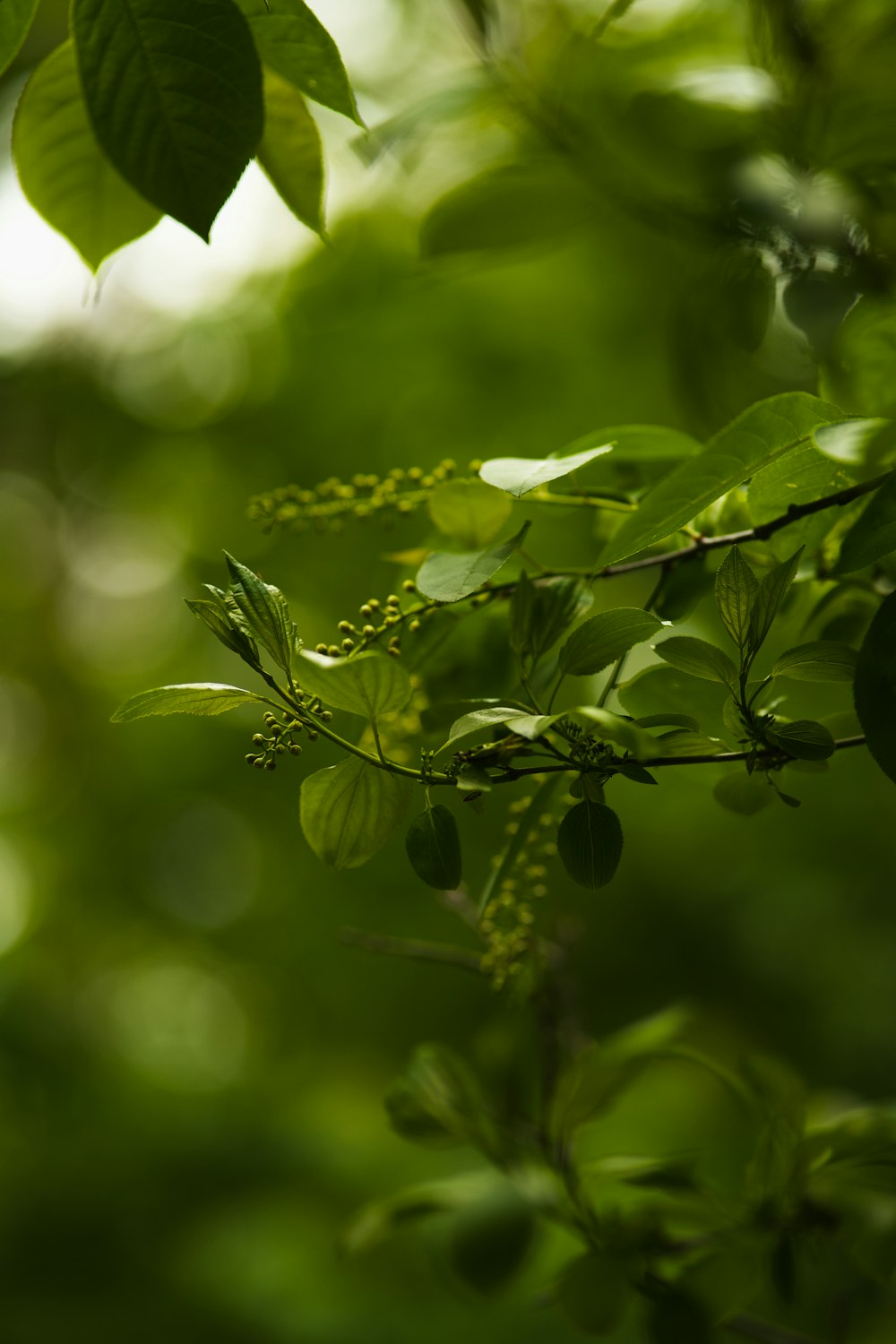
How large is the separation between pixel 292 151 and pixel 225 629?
278 millimetres

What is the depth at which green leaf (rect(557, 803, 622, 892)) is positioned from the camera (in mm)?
332

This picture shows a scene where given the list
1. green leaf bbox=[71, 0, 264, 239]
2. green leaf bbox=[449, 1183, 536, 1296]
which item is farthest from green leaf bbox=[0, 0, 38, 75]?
green leaf bbox=[449, 1183, 536, 1296]

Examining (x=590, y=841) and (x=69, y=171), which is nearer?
(x=590, y=841)

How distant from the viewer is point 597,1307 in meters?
0.55

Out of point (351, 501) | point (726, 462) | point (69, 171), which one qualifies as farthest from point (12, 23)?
point (726, 462)

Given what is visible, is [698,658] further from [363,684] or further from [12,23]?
[12,23]

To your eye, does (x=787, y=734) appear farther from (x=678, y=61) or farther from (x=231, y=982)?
(x=231, y=982)

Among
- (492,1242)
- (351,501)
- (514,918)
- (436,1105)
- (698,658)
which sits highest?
(351,501)

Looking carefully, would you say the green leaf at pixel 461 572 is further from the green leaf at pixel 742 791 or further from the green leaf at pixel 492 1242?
the green leaf at pixel 492 1242

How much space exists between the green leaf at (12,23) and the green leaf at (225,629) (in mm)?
246

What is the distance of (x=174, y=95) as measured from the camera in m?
0.37

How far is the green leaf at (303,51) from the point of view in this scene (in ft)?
1.33

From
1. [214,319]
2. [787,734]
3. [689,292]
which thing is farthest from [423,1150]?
[214,319]

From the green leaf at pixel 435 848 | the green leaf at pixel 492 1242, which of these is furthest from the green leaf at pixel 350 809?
the green leaf at pixel 492 1242
